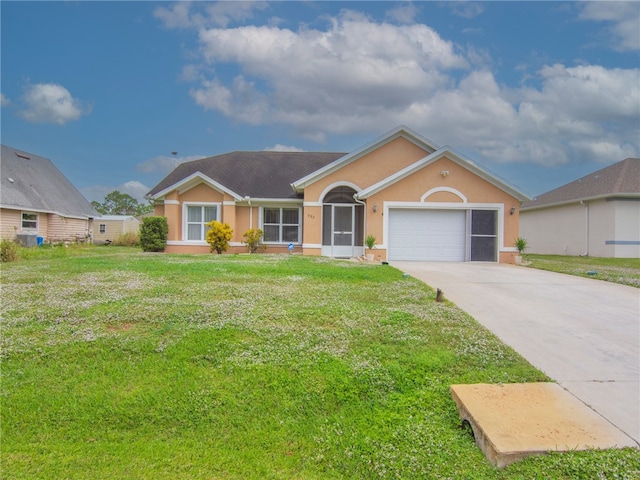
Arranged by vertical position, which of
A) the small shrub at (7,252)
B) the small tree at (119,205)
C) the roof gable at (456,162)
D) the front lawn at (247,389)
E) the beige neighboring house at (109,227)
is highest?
the small tree at (119,205)

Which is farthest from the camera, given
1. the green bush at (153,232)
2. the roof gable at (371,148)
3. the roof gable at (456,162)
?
the green bush at (153,232)

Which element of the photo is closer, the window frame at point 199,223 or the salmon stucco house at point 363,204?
the salmon stucco house at point 363,204

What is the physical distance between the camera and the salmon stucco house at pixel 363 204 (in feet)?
54.7

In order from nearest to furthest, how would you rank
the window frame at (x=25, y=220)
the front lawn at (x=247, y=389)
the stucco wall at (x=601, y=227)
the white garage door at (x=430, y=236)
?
Result: 1. the front lawn at (x=247, y=389)
2. the white garage door at (x=430, y=236)
3. the stucco wall at (x=601, y=227)
4. the window frame at (x=25, y=220)

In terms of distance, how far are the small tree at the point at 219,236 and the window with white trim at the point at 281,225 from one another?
7.14 feet

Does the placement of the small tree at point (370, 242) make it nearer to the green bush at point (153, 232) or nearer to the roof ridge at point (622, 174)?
the green bush at point (153, 232)

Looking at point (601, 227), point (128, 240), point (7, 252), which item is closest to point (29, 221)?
point (128, 240)

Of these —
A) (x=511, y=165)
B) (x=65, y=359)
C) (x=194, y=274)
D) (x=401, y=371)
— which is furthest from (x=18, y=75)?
(x=511, y=165)

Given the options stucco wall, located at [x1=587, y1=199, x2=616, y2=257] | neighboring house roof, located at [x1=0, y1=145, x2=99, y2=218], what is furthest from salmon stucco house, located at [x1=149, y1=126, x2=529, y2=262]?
neighboring house roof, located at [x1=0, y1=145, x2=99, y2=218]

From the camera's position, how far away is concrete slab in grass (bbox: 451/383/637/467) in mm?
3111

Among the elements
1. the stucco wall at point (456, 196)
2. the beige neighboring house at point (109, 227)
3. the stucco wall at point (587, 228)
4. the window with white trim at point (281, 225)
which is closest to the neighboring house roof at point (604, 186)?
the stucco wall at point (587, 228)

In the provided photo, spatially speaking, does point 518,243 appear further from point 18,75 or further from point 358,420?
point 18,75

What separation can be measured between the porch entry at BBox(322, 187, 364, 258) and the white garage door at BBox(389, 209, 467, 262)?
83.9 inches

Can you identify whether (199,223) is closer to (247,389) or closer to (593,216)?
(247,389)
